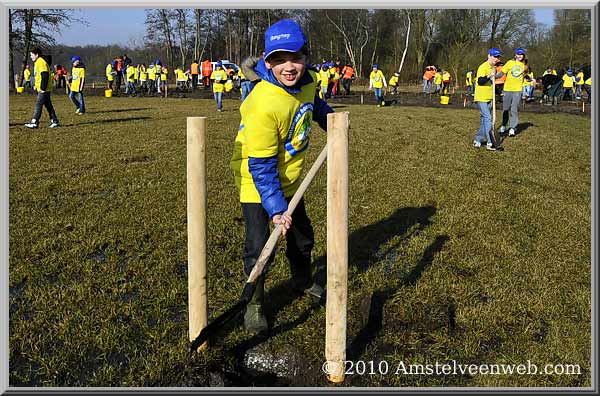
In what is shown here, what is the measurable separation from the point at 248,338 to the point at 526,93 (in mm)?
27077

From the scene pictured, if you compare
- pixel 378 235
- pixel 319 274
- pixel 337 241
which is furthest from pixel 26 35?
pixel 337 241

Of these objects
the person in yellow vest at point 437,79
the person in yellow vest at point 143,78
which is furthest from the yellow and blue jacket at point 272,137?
the person in yellow vest at point 437,79

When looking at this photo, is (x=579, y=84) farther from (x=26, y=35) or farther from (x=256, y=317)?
(x=26, y=35)

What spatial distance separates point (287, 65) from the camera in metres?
3.08

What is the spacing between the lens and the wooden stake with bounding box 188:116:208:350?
2906mm

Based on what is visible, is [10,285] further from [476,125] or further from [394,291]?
[476,125]

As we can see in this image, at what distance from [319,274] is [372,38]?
148ft

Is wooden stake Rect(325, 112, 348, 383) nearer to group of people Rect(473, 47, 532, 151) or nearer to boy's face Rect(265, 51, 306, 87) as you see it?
boy's face Rect(265, 51, 306, 87)

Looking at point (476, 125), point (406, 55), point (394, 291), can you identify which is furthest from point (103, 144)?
point (406, 55)

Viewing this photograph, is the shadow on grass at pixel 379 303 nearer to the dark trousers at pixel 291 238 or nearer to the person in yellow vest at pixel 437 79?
the dark trousers at pixel 291 238

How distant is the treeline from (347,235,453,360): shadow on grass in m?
30.3

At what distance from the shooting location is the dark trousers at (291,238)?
11.5 feet

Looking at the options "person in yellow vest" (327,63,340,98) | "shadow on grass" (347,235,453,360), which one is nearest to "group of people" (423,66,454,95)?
"person in yellow vest" (327,63,340,98)

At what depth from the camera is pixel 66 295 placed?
154 inches
